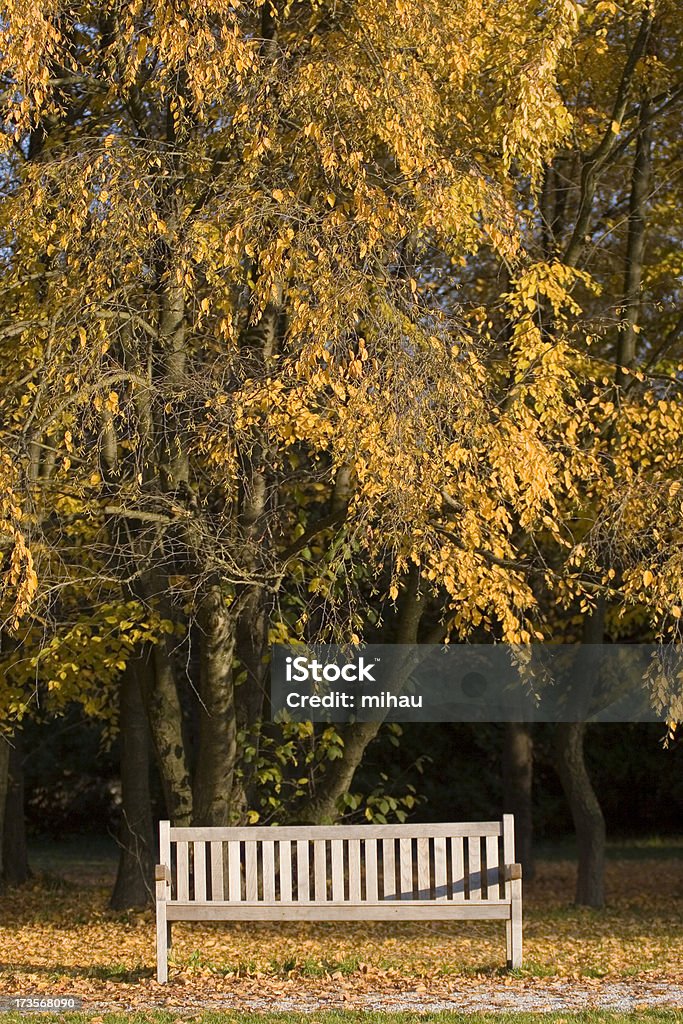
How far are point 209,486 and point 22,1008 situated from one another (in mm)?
4011

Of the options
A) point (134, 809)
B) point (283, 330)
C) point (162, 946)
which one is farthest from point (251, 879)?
point (134, 809)

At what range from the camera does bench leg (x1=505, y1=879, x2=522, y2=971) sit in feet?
25.0

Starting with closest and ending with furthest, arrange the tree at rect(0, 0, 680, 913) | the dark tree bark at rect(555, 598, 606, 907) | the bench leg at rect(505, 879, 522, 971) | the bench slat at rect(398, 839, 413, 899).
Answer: the bench leg at rect(505, 879, 522, 971), the bench slat at rect(398, 839, 413, 899), the tree at rect(0, 0, 680, 913), the dark tree bark at rect(555, 598, 606, 907)

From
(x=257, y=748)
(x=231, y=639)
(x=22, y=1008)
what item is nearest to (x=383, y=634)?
(x=257, y=748)

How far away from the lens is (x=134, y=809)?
41.8 ft

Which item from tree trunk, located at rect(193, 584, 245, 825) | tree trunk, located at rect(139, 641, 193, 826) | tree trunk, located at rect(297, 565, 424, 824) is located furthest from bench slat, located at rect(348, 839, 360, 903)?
tree trunk, located at rect(139, 641, 193, 826)

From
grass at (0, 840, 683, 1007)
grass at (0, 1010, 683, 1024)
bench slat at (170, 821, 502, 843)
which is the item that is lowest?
grass at (0, 840, 683, 1007)

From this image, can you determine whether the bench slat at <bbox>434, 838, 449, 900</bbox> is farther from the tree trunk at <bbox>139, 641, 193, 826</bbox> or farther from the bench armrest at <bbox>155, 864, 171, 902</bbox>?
the tree trunk at <bbox>139, 641, 193, 826</bbox>

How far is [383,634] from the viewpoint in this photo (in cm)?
1298

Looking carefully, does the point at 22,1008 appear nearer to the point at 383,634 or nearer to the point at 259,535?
the point at 259,535

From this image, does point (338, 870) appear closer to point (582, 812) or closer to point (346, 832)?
point (346, 832)

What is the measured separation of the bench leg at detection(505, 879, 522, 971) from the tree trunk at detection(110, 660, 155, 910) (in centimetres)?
538

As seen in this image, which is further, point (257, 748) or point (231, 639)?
point (257, 748)

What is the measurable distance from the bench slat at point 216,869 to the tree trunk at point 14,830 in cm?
758
